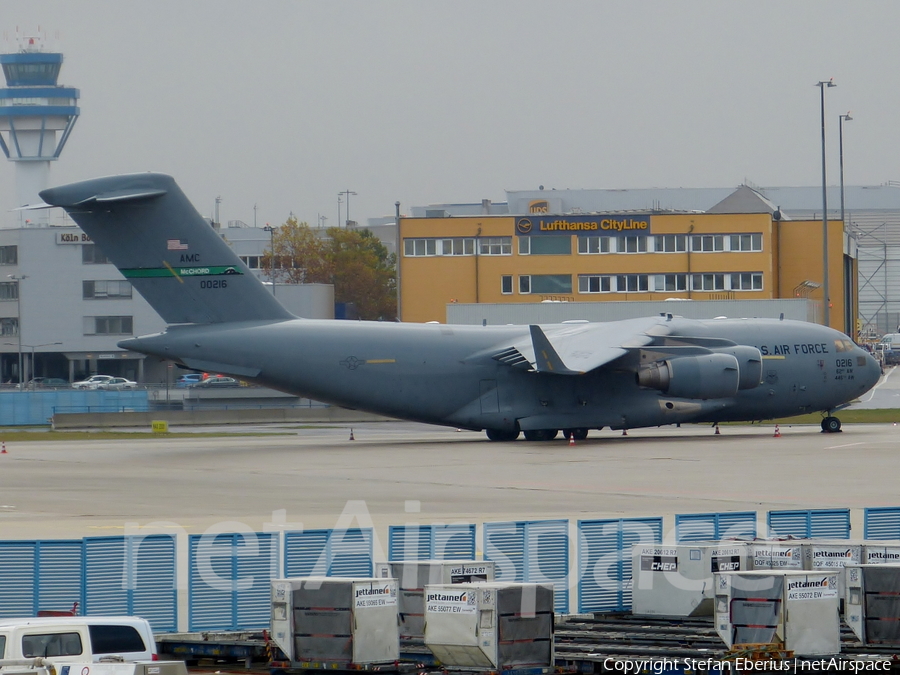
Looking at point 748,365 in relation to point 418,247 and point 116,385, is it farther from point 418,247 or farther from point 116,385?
point 116,385

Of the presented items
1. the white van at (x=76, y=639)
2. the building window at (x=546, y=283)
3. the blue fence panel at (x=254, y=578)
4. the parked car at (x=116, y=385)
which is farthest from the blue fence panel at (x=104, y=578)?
the building window at (x=546, y=283)

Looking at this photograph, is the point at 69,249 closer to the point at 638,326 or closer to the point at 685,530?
the point at 638,326

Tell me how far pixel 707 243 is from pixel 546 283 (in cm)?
1042

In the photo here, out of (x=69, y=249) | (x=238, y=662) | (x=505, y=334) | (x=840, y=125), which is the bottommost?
(x=238, y=662)

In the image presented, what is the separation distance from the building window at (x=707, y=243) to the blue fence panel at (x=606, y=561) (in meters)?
66.3

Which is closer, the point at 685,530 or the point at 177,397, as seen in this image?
the point at 685,530

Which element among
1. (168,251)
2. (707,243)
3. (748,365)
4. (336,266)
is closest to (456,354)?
(748,365)

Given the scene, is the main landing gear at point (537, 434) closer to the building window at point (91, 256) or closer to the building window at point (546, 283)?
the building window at point (546, 283)

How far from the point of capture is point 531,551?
56.4 ft

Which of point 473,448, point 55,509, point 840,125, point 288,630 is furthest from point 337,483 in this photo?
point 840,125

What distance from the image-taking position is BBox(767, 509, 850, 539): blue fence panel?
1931cm

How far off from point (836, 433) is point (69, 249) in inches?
2631

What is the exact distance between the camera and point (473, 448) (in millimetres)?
39656

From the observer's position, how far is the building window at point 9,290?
98438 millimetres
